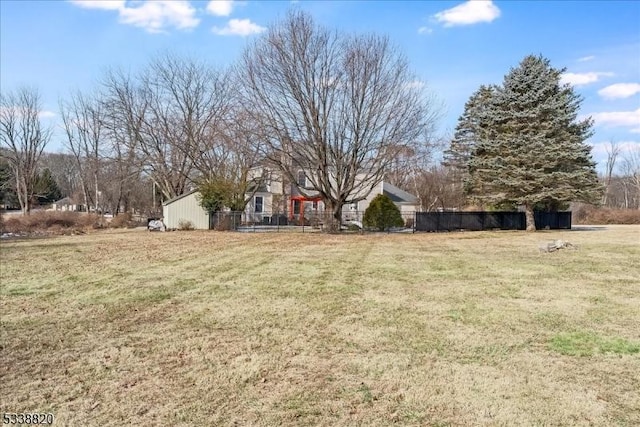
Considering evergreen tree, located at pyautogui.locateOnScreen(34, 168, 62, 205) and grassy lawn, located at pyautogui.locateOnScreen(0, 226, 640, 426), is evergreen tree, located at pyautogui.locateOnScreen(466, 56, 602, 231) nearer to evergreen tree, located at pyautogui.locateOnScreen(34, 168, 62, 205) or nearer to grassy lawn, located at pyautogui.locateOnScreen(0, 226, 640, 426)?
grassy lawn, located at pyautogui.locateOnScreen(0, 226, 640, 426)

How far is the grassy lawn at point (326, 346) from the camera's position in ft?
11.4

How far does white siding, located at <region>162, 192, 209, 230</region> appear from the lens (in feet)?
87.4

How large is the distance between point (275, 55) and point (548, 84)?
13.9m

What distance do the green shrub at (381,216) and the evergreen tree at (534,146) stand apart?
4609 mm

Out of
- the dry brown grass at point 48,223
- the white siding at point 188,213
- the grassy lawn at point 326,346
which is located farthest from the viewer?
the white siding at point 188,213

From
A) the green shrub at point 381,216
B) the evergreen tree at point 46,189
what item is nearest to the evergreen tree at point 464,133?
the green shrub at point 381,216

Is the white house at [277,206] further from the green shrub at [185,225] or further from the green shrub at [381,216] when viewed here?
the green shrub at [381,216]

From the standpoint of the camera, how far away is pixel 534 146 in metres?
22.2

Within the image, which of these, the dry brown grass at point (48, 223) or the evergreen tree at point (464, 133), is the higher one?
the evergreen tree at point (464, 133)

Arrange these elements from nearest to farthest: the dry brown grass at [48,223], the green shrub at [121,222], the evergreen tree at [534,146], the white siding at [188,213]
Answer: the evergreen tree at [534,146] → the dry brown grass at [48,223] → the white siding at [188,213] → the green shrub at [121,222]

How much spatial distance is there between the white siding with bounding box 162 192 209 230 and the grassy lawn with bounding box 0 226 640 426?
1686 cm

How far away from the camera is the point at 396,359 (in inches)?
175

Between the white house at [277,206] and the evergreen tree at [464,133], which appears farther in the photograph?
the evergreen tree at [464,133]

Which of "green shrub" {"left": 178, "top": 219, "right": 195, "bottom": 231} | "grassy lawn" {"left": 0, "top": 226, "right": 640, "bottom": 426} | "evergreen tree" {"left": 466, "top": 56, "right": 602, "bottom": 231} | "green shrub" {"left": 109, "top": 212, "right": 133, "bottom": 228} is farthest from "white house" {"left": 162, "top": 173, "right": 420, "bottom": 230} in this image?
"grassy lawn" {"left": 0, "top": 226, "right": 640, "bottom": 426}
